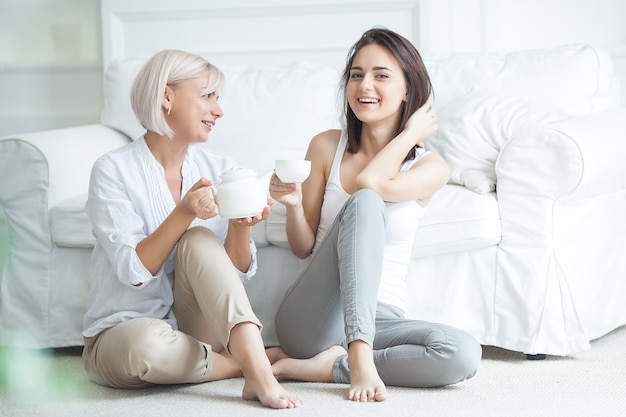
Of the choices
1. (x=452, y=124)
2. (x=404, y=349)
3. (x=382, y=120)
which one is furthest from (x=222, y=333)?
(x=452, y=124)

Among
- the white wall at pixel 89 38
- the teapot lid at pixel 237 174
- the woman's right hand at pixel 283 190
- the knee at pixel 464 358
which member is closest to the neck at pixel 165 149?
the woman's right hand at pixel 283 190

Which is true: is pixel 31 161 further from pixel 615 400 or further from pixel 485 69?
pixel 615 400

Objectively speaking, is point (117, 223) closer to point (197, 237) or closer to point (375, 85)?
point (197, 237)

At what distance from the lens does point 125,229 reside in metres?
1.68

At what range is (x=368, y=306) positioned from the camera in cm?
160

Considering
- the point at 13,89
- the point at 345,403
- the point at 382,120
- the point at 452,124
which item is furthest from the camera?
the point at 13,89

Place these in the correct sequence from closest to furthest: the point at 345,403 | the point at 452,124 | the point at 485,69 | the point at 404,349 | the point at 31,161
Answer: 1. the point at 345,403
2. the point at 404,349
3. the point at 31,161
4. the point at 452,124
5. the point at 485,69

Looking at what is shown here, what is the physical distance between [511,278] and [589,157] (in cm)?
34

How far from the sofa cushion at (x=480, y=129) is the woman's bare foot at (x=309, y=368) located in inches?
28.2

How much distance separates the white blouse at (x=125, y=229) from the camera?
5.50ft

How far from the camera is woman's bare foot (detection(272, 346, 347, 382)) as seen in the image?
1.76 meters

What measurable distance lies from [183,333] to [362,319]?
39 cm

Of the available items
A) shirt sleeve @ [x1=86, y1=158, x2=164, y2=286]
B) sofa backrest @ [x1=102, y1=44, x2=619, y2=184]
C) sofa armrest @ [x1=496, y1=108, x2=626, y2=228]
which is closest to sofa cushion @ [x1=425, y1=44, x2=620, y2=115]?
sofa backrest @ [x1=102, y1=44, x2=619, y2=184]

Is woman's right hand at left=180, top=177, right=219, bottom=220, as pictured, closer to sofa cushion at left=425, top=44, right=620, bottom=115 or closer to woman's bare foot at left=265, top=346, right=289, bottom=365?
woman's bare foot at left=265, top=346, right=289, bottom=365
